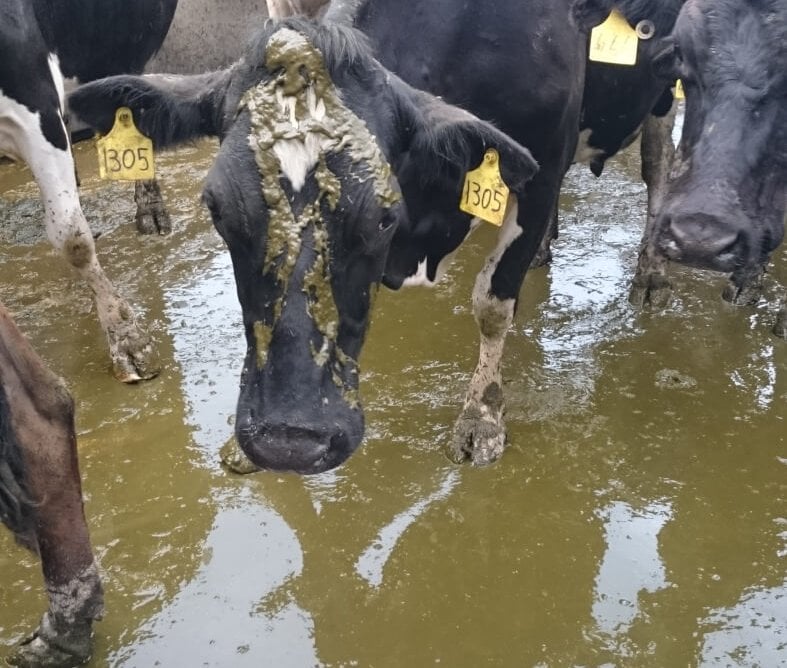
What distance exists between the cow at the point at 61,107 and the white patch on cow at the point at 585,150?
8.85ft

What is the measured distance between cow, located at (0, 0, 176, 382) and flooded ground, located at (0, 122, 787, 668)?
0.28 meters

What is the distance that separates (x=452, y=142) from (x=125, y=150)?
125 centimetres

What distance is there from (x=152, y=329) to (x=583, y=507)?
280cm

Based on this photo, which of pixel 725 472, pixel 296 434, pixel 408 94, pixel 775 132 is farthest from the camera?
pixel 725 472

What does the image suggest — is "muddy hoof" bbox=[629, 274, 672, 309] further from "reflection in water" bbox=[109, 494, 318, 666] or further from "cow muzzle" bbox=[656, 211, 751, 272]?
"reflection in water" bbox=[109, 494, 318, 666]

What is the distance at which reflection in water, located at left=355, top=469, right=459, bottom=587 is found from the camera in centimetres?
300

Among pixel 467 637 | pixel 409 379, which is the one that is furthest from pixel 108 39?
pixel 467 637

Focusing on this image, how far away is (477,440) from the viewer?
361 centimetres

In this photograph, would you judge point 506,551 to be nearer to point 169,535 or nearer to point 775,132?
point 169,535

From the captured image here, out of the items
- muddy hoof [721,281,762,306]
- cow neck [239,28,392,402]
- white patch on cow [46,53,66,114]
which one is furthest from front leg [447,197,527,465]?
white patch on cow [46,53,66,114]

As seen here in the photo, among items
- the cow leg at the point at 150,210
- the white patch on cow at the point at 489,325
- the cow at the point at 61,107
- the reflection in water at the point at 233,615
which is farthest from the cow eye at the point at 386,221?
the cow leg at the point at 150,210

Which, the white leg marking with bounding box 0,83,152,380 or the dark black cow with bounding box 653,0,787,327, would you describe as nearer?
the dark black cow with bounding box 653,0,787,327

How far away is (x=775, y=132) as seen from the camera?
293cm

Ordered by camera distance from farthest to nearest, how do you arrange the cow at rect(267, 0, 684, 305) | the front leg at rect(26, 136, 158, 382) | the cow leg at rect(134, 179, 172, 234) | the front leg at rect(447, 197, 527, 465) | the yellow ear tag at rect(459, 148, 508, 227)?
the cow leg at rect(134, 179, 172, 234), the front leg at rect(26, 136, 158, 382), the front leg at rect(447, 197, 527, 465), the cow at rect(267, 0, 684, 305), the yellow ear tag at rect(459, 148, 508, 227)
